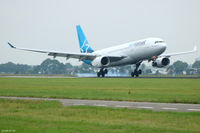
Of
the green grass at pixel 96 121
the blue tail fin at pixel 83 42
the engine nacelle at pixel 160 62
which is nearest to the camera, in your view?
the green grass at pixel 96 121

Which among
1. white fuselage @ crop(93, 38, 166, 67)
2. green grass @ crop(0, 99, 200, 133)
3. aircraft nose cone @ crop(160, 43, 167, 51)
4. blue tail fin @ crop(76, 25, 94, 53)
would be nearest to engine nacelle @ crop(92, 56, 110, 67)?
white fuselage @ crop(93, 38, 166, 67)

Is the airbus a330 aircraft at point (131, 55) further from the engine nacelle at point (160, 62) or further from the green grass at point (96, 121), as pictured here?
the green grass at point (96, 121)

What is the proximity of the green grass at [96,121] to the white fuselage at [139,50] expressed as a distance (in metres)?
43.4

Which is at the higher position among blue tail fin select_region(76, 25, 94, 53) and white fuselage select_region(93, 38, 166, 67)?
blue tail fin select_region(76, 25, 94, 53)

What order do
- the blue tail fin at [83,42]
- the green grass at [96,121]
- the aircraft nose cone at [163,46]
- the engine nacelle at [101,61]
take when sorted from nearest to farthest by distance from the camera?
1. the green grass at [96,121]
2. the aircraft nose cone at [163,46]
3. the engine nacelle at [101,61]
4. the blue tail fin at [83,42]

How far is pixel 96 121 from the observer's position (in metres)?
13.9

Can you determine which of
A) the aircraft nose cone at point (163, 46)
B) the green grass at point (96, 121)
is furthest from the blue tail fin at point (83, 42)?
the green grass at point (96, 121)

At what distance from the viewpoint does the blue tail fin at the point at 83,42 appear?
262 feet

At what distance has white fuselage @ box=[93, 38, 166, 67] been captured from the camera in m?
60.3

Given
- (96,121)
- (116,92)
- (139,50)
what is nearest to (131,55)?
(139,50)

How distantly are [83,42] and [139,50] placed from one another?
21986 mm

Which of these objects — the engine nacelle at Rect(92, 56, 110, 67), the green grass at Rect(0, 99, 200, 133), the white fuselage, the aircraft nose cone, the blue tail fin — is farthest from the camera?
the blue tail fin

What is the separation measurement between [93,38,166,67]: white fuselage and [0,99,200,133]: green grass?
4343cm

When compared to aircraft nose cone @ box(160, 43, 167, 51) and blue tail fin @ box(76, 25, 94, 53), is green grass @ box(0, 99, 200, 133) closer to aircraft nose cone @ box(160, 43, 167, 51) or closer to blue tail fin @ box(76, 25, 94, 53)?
aircraft nose cone @ box(160, 43, 167, 51)
